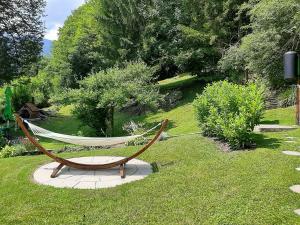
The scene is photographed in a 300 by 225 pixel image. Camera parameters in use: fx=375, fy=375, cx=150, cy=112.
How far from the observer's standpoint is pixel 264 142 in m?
8.46

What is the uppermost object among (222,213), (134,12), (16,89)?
(134,12)

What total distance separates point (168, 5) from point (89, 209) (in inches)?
731

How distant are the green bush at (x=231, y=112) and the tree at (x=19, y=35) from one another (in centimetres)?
1334

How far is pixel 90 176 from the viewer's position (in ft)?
22.2

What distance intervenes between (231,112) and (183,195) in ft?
11.2

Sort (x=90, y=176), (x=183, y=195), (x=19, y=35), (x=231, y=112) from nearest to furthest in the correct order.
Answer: (x=183, y=195) → (x=90, y=176) → (x=231, y=112) → (x=19, y=35)

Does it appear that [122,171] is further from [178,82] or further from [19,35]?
[178,82]

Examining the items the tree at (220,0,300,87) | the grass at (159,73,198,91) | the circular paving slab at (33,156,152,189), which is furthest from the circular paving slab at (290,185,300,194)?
the grass at (159,73,198,91)

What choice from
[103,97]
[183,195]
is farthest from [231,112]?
[103,97]

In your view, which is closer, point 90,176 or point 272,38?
point 90,176

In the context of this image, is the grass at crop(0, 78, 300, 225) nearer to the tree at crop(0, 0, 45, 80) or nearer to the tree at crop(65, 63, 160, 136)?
the tree at crop(65, 63, 160, 136)

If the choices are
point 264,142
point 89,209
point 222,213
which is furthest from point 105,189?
point 264,142

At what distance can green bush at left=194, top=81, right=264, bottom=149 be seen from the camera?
25.5 feet

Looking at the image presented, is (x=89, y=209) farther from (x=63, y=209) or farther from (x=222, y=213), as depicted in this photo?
(x=222, y=213)
